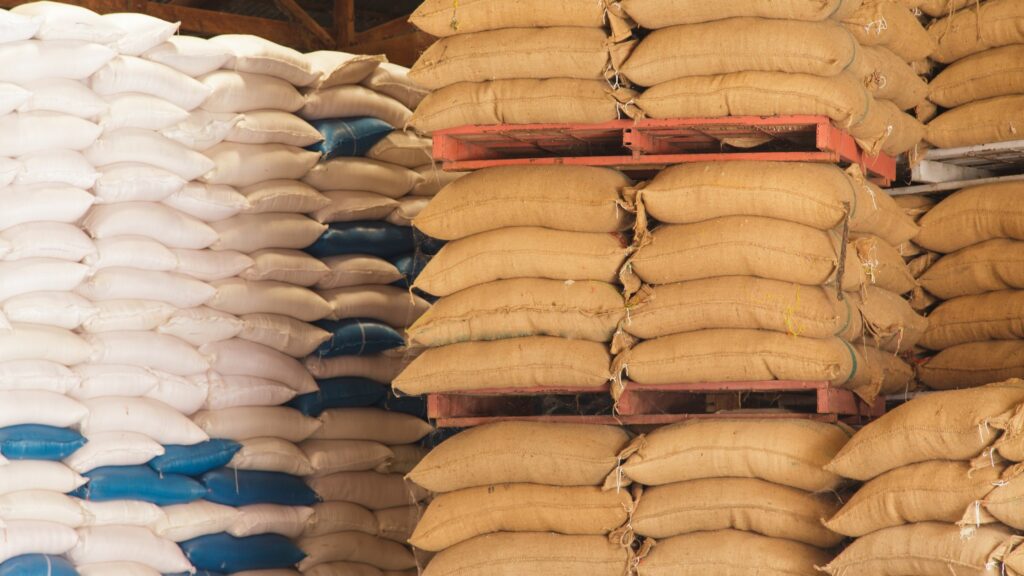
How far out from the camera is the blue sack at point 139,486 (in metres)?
7.01

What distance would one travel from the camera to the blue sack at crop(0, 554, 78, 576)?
660cm

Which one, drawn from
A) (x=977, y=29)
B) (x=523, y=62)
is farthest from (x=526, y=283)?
(x=977, y=29)

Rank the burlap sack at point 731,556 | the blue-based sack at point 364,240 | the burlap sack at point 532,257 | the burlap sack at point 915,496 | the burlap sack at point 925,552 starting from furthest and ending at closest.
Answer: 1. the blue-based sack at point 364,240
2. the burlap sack at point 532,257
3. the burlap sack at point 731,556
4. the burlap sack at point 915,496
5. the burlap sack at point 925,552

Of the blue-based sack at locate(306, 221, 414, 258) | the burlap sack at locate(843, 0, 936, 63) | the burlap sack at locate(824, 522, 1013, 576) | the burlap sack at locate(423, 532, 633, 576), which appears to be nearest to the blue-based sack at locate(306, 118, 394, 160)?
the blue-based sack at locate(306, 221, 414, 258)

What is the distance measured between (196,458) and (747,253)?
9.76 ft

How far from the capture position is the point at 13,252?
22.3ft

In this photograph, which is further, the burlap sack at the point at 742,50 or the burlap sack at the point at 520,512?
the burlap sack at the point at 520,512

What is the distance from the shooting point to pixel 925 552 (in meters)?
5.12

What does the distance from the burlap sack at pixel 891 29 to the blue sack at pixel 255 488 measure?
3.55m

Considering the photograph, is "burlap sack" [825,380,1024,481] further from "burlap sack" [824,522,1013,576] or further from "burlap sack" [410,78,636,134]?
"burlap sack" [410,78,636,134]

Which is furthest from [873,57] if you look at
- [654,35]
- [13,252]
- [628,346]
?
[13,252]

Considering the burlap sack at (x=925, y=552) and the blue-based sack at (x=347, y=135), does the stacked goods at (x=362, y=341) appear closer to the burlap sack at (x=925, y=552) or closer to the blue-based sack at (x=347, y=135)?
the blue-based sack at (x=347, y=135)

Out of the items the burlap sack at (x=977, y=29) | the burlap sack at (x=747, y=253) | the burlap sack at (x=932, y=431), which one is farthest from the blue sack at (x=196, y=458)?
the burlap sack at (x=977, y=29)

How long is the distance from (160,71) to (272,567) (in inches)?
96.9
